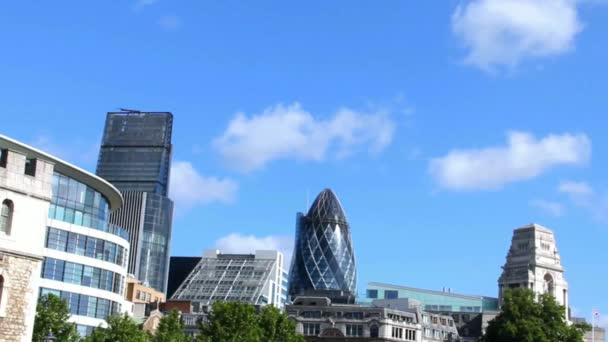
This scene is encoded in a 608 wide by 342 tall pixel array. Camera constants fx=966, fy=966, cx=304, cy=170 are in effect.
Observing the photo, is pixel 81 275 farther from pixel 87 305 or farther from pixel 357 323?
pixel 357 323

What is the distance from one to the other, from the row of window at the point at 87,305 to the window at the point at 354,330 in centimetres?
6419

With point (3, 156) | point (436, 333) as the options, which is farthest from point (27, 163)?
point (436, 333)

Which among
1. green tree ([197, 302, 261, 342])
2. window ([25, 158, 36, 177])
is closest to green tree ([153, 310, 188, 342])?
green tree ([197, 302, 261, 342])

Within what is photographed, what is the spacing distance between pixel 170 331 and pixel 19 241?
38363 mm

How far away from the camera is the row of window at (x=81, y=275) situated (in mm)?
79738

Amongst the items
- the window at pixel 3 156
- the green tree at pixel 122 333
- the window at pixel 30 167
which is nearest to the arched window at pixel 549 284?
the green tree at pixel 122 333

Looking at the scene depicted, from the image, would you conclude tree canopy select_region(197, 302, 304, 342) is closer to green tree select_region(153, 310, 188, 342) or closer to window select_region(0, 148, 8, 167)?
green tree select_region(153, 310, 188, 342)

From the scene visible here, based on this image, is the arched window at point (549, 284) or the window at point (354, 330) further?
the arched window at point (549, 284)

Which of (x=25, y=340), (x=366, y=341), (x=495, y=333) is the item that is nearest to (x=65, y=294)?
(x=25, y=340)

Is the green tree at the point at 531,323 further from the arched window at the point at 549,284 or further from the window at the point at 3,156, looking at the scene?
the window at the point at 3,156

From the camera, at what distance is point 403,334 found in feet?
486

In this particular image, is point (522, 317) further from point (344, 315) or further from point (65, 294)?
point (65, 294)

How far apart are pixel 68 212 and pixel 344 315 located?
75.6 m

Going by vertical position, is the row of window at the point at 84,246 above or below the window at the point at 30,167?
above
